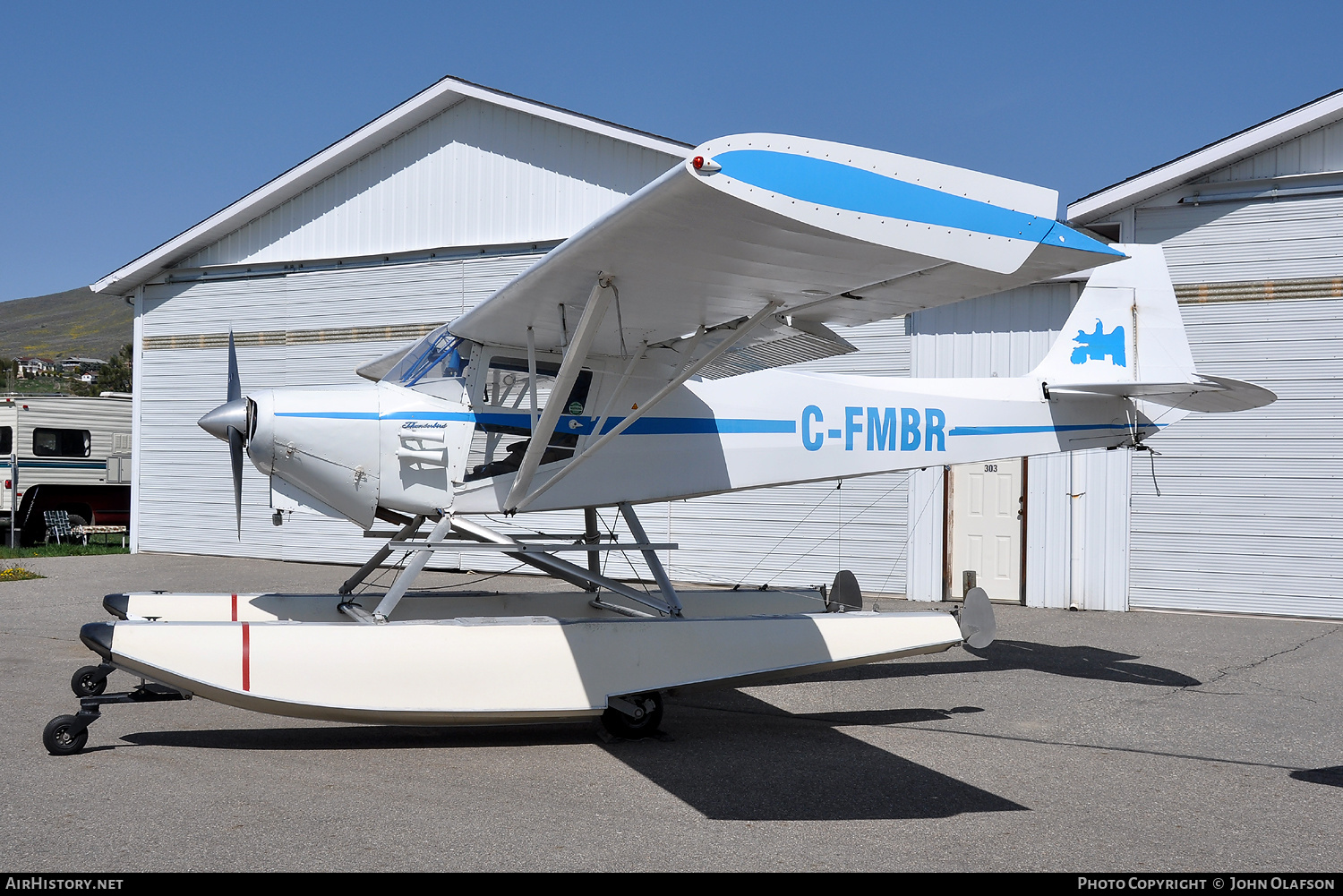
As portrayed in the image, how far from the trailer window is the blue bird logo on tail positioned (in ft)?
62.3

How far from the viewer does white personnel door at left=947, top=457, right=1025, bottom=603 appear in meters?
12.4

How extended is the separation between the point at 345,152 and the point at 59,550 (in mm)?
8866

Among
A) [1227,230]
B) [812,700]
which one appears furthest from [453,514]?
[1227,230]

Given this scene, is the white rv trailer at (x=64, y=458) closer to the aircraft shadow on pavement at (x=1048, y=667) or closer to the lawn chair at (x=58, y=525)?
the lawn chair at (x=58, y=525)

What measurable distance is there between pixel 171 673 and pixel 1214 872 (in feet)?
16.8

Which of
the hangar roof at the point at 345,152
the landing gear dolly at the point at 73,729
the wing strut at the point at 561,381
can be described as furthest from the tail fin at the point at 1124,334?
the landing gear dolly at the point at 73,729

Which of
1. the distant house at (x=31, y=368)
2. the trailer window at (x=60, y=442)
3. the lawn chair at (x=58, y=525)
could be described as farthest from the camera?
the distant house at (x=31, y=368)

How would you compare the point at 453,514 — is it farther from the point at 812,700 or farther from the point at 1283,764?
the point at 1283,764

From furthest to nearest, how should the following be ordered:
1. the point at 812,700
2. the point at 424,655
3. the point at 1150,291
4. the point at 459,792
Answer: the point at 1150,291
the point at 812,700
the point at 424,655
the point at 459,792

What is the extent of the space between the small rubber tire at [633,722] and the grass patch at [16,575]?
37.6 feet

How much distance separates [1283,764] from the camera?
18.3 feet

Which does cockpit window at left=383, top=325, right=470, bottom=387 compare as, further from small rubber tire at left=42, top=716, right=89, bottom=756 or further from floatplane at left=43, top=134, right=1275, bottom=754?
small rubber tire at left=42, top=716, right=89, bottom=756

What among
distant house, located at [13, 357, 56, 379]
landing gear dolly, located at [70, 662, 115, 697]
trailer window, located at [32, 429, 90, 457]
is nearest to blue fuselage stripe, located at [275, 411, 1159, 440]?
landing gear dolly, located at [70, 662, 115, 697]

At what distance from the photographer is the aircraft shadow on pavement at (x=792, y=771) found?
4.76m
